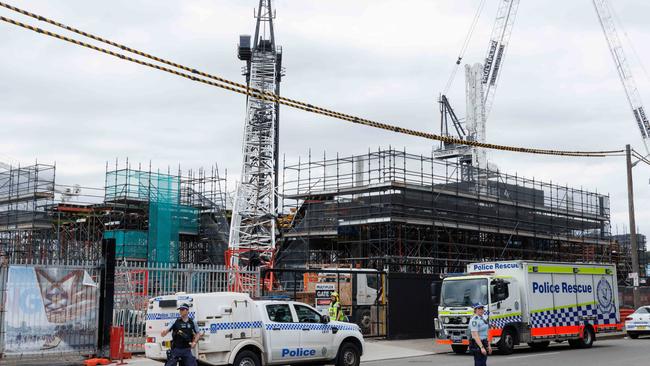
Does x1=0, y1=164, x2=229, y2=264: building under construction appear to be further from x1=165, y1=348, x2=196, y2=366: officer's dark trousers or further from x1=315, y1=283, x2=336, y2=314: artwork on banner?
x1=165, y1=348, x2=196, y2=366: officer's dark trousers

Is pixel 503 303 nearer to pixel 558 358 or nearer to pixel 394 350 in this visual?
pixel 558 358

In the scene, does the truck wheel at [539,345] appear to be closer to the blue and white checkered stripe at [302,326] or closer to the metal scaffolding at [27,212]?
the blue and white checkered stripe at [302,326]

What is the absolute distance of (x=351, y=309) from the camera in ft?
86.5

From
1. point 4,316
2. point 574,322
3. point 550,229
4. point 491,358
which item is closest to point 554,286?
point 574,322

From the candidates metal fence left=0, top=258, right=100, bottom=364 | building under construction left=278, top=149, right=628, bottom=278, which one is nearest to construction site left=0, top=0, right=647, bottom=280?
building under construction left=278, top=149, right=628, bottom=278

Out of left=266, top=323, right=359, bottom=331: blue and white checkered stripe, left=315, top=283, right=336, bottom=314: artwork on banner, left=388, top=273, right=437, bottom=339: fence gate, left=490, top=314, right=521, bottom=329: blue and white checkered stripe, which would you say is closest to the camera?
left=266, top=323, right=359, bottom=331: blue and white checkered stripe

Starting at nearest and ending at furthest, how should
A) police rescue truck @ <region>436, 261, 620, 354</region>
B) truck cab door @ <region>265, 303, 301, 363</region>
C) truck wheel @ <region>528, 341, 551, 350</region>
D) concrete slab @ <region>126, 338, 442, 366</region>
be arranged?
truck cab door @ <region>265, 303, 301, 363</region>
concrete slab @ <region>126, 338, 442, 366</region>
police rescue truck @ <region>436, 261, 620, 354</region>
truck wheel @ <region>528, 341, 551, 350</region>

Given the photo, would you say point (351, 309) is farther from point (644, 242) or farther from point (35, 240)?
point (644, 242)

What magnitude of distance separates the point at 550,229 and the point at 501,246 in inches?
179

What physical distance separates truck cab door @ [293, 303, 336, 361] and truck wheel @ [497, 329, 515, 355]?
7.45m

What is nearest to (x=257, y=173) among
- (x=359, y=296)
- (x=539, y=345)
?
(x=359, y=296)

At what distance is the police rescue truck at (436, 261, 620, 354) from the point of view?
22016mm

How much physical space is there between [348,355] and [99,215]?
104 feet

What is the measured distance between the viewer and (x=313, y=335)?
1627 centimetres
